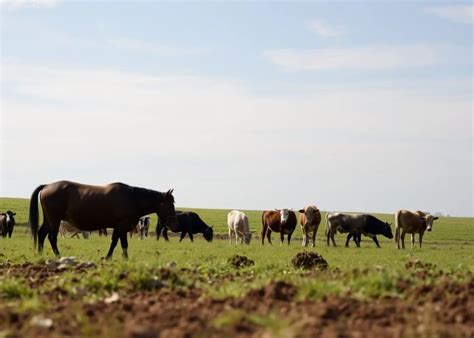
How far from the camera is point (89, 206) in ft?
68.0

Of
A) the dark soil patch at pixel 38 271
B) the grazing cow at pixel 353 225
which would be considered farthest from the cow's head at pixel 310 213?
the dark soil patch at pixel 38 271

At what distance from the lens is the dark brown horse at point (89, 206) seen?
20609mm

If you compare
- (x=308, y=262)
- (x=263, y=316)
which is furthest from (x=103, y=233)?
(x=263, y=316)

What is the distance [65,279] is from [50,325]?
4.10 meters

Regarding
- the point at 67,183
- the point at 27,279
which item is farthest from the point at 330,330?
the point at 67,183

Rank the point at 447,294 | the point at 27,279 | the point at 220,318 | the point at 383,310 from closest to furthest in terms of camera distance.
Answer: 1. the point at 220,318
2. the point at 383,310
3. the point at 447,294
4. the point at 27,279

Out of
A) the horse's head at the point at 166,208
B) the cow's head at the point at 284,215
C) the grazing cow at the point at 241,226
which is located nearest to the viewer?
the horse's head at the point at 166,208

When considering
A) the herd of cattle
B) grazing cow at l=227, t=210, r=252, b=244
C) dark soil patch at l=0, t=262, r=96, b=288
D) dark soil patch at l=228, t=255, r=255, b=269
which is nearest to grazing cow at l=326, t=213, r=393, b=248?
the herd of cattle

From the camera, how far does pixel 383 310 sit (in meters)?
8.05

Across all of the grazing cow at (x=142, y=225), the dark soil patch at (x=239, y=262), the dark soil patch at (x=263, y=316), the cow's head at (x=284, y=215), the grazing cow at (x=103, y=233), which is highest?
the cow's head at (x=284, y=215)

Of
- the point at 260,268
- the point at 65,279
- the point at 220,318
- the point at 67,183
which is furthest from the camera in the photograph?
the point at 67,183

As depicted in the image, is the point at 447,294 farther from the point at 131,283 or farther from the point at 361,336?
the point at 131,283

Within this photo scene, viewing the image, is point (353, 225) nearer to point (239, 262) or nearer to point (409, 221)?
point (409, 221)

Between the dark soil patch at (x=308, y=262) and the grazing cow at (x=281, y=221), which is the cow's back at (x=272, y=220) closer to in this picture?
the grazing cow at (x=281, y=221)
